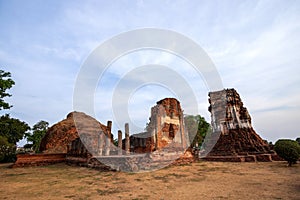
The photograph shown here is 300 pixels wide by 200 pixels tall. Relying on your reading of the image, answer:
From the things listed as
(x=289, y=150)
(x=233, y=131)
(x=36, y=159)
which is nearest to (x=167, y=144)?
(x=289, y=150)

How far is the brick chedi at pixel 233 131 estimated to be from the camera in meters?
15.2

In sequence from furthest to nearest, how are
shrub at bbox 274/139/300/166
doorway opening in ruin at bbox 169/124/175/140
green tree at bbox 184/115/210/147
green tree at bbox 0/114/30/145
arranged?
green tree at bbox 184/115/210/147 → green tree at bbox 0/114/30/145 → doorway opening in ruin at bbox 169/124/175/140 → shrub at bbox 274/139/300/166

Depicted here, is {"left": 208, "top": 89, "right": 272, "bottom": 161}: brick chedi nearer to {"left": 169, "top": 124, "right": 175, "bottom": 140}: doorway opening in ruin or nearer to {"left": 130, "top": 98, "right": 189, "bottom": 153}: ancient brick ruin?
{"left": 130, "top": 98, "right": 189, "bottom": 153}: ancient brick ruin

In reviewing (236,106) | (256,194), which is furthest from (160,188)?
(236,106)

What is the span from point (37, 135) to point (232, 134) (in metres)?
36.7

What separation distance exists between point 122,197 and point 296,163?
1119cm

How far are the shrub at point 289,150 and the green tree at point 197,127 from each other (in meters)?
22.7

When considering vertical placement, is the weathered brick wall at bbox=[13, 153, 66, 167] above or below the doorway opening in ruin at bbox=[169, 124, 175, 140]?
below

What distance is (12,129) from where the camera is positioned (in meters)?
A: 26.7

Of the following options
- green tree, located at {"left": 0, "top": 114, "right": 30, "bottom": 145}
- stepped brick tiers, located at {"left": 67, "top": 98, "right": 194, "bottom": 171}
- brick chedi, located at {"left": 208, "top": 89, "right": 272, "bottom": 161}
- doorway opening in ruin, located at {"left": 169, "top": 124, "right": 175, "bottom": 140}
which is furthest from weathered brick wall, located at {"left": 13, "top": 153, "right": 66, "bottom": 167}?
brick chedi, located at {"left": 208, "top": 89, "right": 272, "bottom": 161}

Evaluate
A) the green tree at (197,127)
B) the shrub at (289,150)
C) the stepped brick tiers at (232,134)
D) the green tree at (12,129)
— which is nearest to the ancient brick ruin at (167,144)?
the stepped brick tiers at (232,134)

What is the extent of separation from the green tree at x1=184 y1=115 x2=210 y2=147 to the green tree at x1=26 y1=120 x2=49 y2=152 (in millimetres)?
29036

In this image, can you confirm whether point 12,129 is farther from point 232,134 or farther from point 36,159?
point 232,134

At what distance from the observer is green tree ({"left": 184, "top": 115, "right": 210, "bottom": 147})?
3356 cm
